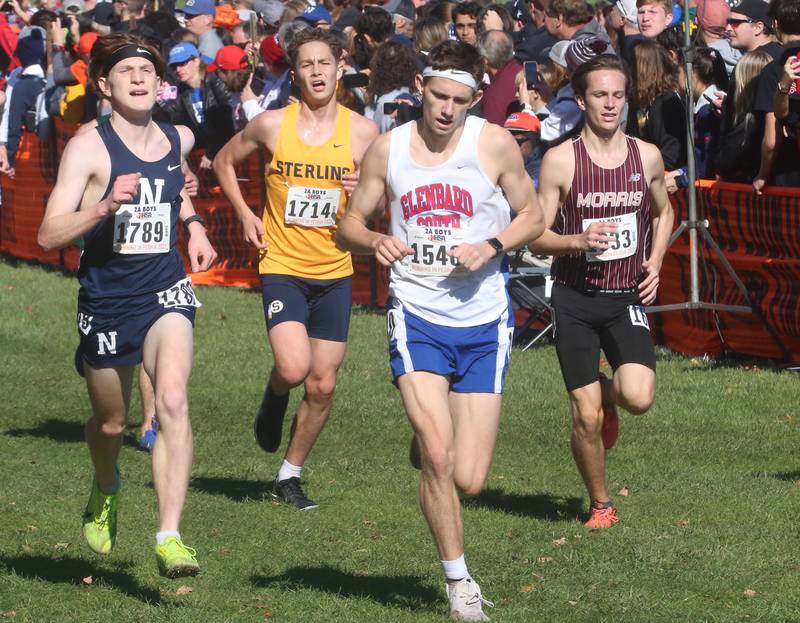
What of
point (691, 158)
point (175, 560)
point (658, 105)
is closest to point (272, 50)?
point (658, 105)

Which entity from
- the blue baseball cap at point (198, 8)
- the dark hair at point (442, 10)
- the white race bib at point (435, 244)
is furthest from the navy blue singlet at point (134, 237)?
the blue baseball cap at point (198, 8)

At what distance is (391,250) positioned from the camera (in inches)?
242

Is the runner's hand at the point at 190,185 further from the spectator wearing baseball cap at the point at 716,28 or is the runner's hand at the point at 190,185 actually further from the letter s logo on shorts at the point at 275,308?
the spectator wearing baseball cap at the point at 716,28

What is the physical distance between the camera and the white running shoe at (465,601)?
603cm

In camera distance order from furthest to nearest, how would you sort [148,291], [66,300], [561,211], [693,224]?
[66,300] → [693,224] → [561,211] → [148,291]

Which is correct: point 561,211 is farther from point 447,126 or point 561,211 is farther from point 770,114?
point 770,114

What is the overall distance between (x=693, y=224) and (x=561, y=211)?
393 cm

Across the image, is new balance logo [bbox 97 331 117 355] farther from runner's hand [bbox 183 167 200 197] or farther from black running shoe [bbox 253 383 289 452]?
black running shoe [bbox 253 383 289 452]

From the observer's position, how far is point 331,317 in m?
8.56

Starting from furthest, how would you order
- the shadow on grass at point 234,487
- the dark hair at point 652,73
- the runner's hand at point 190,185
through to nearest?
the dark hair at point 652,73, the shadow on grass at point 234,487, the runner's hand at point 190,185

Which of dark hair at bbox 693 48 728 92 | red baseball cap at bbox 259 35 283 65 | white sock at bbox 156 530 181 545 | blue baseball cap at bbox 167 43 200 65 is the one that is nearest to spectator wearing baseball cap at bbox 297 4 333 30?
red baseball cap at bbox 259 35 283 65

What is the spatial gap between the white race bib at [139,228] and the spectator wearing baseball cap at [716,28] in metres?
6.75

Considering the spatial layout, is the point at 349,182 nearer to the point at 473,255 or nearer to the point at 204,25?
the point at 473,255

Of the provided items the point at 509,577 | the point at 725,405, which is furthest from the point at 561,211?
the point at 725,405
